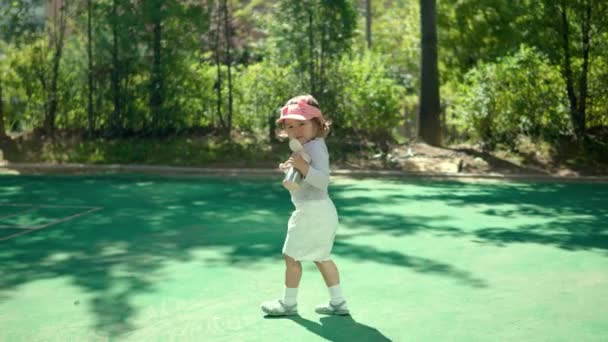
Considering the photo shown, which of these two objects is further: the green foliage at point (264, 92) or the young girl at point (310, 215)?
the green foliage at point (264, 92)

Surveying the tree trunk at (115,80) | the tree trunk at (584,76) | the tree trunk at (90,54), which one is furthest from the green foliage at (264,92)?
the tree trunk at (584,76)

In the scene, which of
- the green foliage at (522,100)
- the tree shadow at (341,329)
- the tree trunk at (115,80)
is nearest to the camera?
the tree shadow at (341,329)

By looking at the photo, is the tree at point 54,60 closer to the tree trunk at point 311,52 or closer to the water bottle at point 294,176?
the tree trunk at point 311,52

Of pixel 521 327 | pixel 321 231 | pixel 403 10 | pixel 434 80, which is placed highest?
pixel 403 10

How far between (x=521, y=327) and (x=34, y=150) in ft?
47.0

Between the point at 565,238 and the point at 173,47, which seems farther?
the point at 173,47

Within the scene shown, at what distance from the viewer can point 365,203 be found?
38.6ft

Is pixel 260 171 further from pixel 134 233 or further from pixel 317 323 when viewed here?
pixel 317 323

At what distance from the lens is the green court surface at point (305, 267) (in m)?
5.63

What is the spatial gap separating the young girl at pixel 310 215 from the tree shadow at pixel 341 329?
0.32ft

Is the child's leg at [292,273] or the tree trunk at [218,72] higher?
the tree trunk at [218,72]

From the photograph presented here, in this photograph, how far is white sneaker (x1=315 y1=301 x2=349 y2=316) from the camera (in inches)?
231

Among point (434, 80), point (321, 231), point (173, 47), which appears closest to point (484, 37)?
point (434, 80)

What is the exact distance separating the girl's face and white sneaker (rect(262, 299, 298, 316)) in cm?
113
